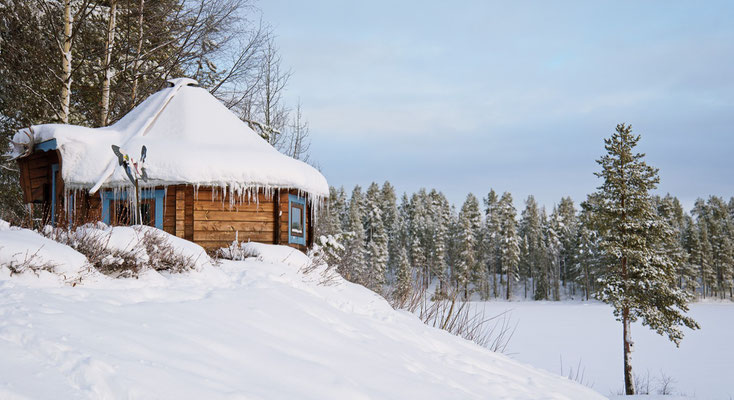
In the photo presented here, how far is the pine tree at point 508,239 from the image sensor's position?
63531mm

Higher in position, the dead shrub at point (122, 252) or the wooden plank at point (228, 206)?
the wooden plank at point (228, 206)

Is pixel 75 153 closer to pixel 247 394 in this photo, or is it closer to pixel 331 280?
pixel 331 280

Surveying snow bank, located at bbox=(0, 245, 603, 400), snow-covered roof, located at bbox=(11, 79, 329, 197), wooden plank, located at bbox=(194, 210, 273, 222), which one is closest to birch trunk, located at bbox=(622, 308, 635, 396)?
snow-covered roof, located at bbox=(11, 79, 329, 197)

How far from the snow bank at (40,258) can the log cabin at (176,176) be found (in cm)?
613

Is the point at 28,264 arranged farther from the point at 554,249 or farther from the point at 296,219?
the point at 554,249

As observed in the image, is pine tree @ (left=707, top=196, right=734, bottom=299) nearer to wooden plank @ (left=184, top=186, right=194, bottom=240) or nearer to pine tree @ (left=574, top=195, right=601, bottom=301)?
pine tree @ (left=574, top=195, right=601, bottom=301)

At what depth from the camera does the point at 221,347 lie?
3.97m

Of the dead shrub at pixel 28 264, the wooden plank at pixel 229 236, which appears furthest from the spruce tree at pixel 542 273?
the dead shrub at pixel 28 264

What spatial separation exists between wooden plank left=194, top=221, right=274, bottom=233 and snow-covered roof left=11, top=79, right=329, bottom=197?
0.81m

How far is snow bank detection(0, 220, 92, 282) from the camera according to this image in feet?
14.5

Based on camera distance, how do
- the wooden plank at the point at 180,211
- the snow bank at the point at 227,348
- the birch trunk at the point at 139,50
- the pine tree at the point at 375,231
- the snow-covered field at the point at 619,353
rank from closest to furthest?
the snow bank at the point at 227,348 → the wooden plank at the point at 180,211 → the birch trunk at the point at 139,50 → the snow-covered field at the point at 619,353 → the pine tree at the point at 375,231

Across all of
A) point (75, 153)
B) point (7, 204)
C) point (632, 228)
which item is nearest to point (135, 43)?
point (75, 153)

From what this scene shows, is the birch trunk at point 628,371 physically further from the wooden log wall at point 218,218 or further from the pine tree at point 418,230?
the pine tree at point 418,230

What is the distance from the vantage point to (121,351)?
3363 millimetres
